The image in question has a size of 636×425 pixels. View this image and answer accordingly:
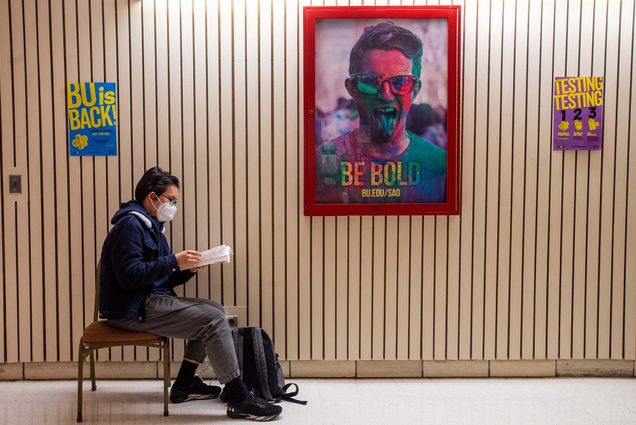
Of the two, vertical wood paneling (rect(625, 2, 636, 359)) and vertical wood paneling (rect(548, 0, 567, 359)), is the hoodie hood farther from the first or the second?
vertical wood paneling (rect(625, 2, 636, 359))

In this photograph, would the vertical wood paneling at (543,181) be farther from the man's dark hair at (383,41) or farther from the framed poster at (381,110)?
the man's dark hair at (383,41)

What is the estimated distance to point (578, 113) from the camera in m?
4.05

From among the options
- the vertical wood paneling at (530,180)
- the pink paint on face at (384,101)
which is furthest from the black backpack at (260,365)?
the vertical wood paneling at (530,180)

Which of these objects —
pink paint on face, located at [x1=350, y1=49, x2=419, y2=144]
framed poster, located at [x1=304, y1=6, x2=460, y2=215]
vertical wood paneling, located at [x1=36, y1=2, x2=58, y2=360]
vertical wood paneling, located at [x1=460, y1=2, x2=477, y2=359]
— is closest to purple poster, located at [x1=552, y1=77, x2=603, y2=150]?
vertical wood paneling, located at [x1=460, y1=2, x2=477, y2=359]

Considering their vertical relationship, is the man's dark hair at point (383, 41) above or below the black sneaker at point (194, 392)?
above

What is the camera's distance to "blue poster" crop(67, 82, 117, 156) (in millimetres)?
3971

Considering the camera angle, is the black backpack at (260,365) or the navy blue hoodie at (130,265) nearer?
the navy blue hoodie at (130,265)

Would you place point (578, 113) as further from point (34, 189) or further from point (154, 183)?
point (34, 189)

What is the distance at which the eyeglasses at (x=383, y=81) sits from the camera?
4.00 meters

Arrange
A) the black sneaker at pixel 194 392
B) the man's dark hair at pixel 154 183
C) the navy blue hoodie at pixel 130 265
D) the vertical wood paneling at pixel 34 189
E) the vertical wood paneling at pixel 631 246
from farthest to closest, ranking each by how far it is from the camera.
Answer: the vertical wood paneling at pixel 631 246
the vertical wood paneling at pixel 34 189
the black sneaker at pixel 194 392
the man's dark hair at pixel 154 183
the navy blue hoodie at pixel 130 265

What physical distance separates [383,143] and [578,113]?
1321 mm

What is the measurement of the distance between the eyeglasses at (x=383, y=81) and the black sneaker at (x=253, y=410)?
206 cm

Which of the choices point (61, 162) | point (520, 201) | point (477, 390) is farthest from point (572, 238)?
point (61, 162)

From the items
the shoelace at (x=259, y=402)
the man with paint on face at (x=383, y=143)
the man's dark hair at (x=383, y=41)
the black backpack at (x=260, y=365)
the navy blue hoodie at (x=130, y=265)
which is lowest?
the shoelace at (x=259, y=402)
